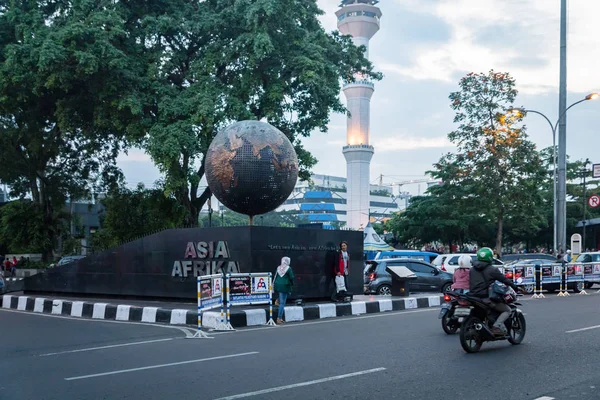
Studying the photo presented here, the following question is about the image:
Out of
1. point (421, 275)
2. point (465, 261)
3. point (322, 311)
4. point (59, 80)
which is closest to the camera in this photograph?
point (465, 261)

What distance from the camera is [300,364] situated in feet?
27.7

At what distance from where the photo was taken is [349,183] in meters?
105

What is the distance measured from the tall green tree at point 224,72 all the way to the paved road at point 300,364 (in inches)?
448

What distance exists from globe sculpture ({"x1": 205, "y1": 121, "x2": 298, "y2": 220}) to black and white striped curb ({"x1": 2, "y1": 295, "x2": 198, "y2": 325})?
3.13 meters

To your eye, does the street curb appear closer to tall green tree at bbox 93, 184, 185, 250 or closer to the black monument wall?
the black monument wall

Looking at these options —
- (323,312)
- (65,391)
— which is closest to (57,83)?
(323,312)

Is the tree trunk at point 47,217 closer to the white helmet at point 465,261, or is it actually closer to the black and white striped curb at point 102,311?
the black and white striped curb at point 102,311

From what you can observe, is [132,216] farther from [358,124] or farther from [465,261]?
[358,124]

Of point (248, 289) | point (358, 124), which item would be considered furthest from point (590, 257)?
point (358, 124)

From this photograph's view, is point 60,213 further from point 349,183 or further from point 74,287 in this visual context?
point 349,183

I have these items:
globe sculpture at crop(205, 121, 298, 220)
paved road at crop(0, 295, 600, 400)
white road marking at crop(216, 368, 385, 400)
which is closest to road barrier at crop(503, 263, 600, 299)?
paved road at crop(0, 295, 600, 400)

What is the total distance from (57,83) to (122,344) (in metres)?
14.5

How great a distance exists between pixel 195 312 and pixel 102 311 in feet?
10.7

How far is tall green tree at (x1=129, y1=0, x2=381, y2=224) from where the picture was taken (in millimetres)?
23016
